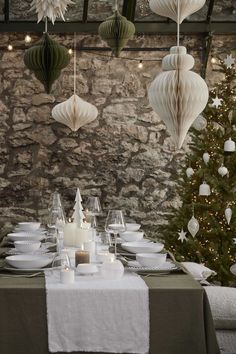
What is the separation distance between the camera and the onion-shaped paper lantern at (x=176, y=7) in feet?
11.7

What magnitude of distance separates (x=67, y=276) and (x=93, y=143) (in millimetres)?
4184

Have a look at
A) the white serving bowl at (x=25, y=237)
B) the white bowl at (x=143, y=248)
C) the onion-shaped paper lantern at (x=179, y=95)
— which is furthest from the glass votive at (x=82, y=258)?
the white serving bowl at (x=25, y=237)

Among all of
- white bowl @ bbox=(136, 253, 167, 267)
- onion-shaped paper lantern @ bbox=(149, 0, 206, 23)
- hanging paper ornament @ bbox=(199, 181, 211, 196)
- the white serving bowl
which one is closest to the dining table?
white bowl @ bbox=(136, 253, 167, 267)

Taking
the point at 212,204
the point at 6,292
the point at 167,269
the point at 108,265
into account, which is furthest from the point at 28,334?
the point at 212,204

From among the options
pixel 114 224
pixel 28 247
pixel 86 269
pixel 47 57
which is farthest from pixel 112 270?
pixel 47 57

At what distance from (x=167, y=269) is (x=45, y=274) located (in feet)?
1.93

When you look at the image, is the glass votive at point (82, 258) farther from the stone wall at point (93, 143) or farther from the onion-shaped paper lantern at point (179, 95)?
the stone wall at point (93, 143)

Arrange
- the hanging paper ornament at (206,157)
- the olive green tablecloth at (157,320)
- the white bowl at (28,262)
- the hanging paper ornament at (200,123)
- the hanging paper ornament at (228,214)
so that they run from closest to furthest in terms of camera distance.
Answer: the olive green tablecloth at (157,320)
the white bowl at (28,262)
the hanging paper ornament at (228,214)
the hanging paper ornament at (206,157)
the hanging paper ornament at (200,123)

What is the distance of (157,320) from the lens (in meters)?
2.64

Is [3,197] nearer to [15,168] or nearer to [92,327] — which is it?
[15,168]

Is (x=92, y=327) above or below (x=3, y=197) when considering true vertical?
below

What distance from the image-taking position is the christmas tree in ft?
17.7

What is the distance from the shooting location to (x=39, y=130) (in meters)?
6.77

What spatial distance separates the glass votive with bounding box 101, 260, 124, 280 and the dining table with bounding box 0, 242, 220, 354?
0.66 feet
